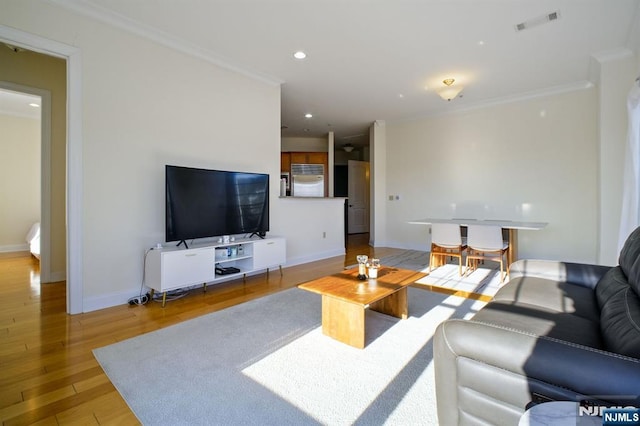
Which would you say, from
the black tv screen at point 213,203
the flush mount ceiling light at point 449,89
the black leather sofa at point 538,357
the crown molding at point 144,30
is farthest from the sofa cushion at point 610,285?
the crown molding at point 144,30

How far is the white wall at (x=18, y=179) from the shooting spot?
5.82 meters

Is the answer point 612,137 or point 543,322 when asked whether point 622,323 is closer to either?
point 543,322

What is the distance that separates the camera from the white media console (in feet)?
9.54

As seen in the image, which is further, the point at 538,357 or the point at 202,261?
the point at 202,261

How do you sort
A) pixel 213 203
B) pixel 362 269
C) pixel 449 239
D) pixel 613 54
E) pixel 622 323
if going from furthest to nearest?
pixel 449 239 → pixel 613 54 → pixel 213 203 → pixel 362 269 → pixel 622 323

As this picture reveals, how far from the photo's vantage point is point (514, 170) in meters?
5.21

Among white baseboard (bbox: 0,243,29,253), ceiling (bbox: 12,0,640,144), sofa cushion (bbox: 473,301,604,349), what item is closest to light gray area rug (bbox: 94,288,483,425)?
sofa cushion (bbox: 473,301,604,349)

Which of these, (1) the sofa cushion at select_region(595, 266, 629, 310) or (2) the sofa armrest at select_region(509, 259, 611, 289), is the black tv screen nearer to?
(2) the sofa armrest at select_region(509, 259, 611, 289)

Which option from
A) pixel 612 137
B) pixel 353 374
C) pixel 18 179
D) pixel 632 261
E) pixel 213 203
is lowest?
pixel 353 374

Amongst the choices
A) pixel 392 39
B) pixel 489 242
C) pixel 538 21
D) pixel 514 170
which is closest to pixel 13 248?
pixel 392 39

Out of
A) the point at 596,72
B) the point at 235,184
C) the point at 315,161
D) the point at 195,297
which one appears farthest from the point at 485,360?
the point at 315,161

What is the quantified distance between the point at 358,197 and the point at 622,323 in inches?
338

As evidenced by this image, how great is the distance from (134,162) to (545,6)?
14.2ft

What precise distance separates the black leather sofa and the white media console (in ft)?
8.60
